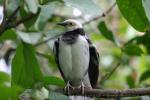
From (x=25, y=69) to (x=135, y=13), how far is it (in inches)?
23.1

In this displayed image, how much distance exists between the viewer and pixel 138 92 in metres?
1.89

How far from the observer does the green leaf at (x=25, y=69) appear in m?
2.06

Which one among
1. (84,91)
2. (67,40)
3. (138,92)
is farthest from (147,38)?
(138,92)

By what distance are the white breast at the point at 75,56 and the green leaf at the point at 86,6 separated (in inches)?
29.3

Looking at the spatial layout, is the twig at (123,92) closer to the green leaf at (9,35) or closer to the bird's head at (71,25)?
the green leaf at (9,35)

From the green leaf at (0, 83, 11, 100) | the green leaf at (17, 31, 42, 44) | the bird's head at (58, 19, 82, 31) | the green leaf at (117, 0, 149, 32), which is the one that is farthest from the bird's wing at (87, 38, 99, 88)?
the green leaf at (0, 83, 11, 100)

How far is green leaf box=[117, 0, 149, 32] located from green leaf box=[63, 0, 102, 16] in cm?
23

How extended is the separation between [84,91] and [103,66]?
7.92 ft

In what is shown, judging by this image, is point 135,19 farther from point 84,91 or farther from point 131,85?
point 131,85

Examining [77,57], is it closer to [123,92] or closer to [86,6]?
[123,92]

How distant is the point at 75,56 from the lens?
2.62 metres

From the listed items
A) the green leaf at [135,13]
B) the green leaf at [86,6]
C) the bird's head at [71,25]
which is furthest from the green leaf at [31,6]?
the bird's head at [71,25]

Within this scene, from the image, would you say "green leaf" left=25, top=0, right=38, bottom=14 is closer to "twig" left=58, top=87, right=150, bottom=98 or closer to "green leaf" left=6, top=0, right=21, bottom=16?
"green leaf" left=6, top=0, right=21, bottom=16

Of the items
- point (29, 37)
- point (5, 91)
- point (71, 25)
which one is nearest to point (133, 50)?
point (71, 25)
